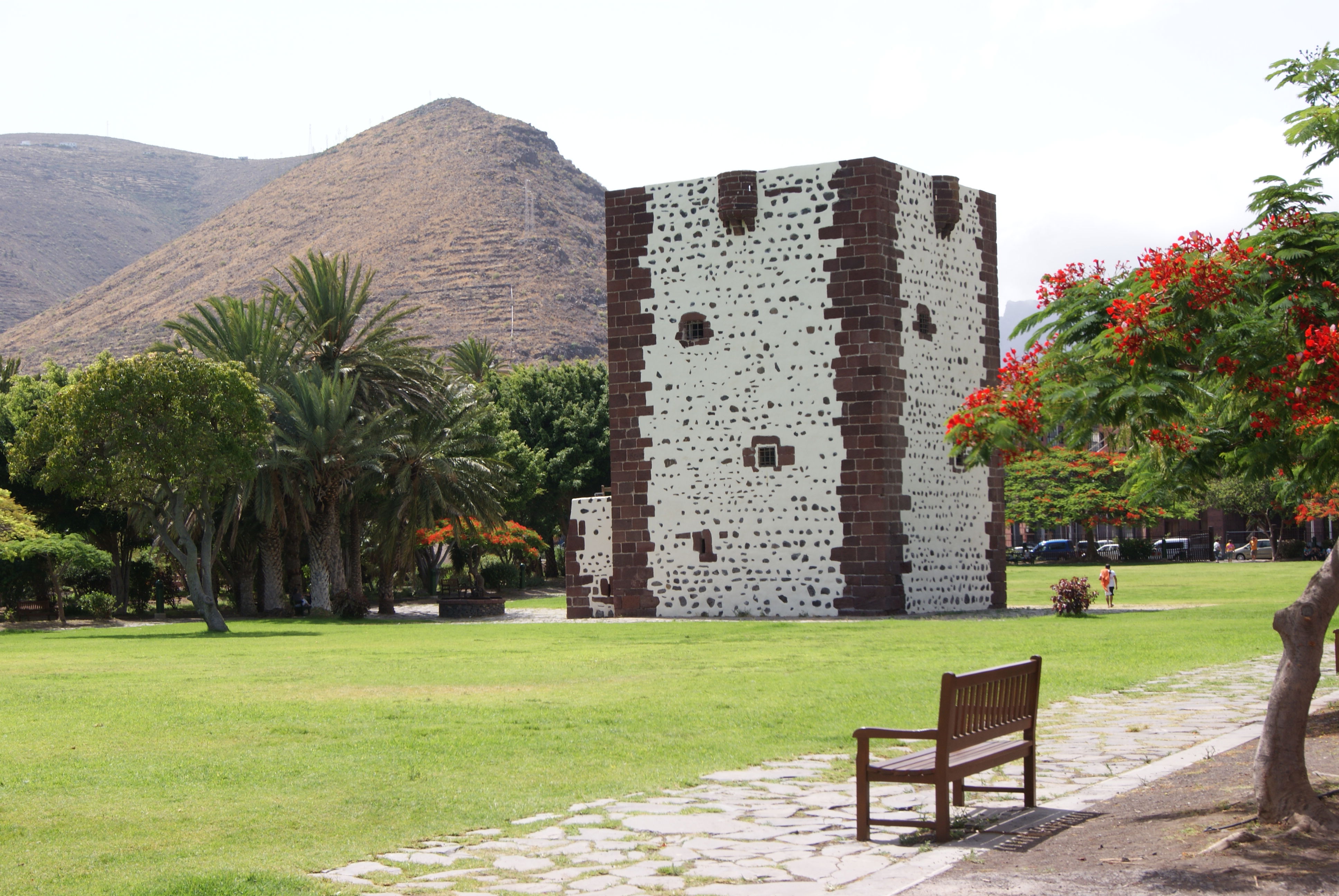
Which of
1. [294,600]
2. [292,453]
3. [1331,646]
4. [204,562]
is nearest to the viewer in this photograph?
[1331,646]

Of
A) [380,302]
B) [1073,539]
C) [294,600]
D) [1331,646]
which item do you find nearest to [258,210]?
[380,302]

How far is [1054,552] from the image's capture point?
76.6 metres

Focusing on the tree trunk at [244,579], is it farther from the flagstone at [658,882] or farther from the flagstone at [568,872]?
the flagstone at [658,882]

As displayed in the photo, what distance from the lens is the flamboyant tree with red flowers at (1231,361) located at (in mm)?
6941

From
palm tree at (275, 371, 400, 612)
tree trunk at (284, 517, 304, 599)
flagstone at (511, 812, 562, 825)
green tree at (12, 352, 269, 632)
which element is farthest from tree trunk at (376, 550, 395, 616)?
flagstone at (511, 812, 562, 825)

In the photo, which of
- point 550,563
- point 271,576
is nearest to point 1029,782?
point 271,576

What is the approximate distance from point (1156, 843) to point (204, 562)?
26.0 metres

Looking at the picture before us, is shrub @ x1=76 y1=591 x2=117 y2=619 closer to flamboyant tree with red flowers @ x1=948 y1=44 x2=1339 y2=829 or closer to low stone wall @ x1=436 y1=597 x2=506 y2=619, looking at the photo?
low stone wall @ x1=436 y1=597 x2=506 y2=619

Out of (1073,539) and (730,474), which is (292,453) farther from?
(1073,539)

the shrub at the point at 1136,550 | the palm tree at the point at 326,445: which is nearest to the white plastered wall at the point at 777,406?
the palm tree at the point at 326,445

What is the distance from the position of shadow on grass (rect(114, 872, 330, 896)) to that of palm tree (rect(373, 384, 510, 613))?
1190 inches

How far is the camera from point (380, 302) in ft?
388

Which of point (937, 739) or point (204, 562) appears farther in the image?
point (204, 562)

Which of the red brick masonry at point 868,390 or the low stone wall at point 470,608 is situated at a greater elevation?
the red brick masonry at point 868,390
